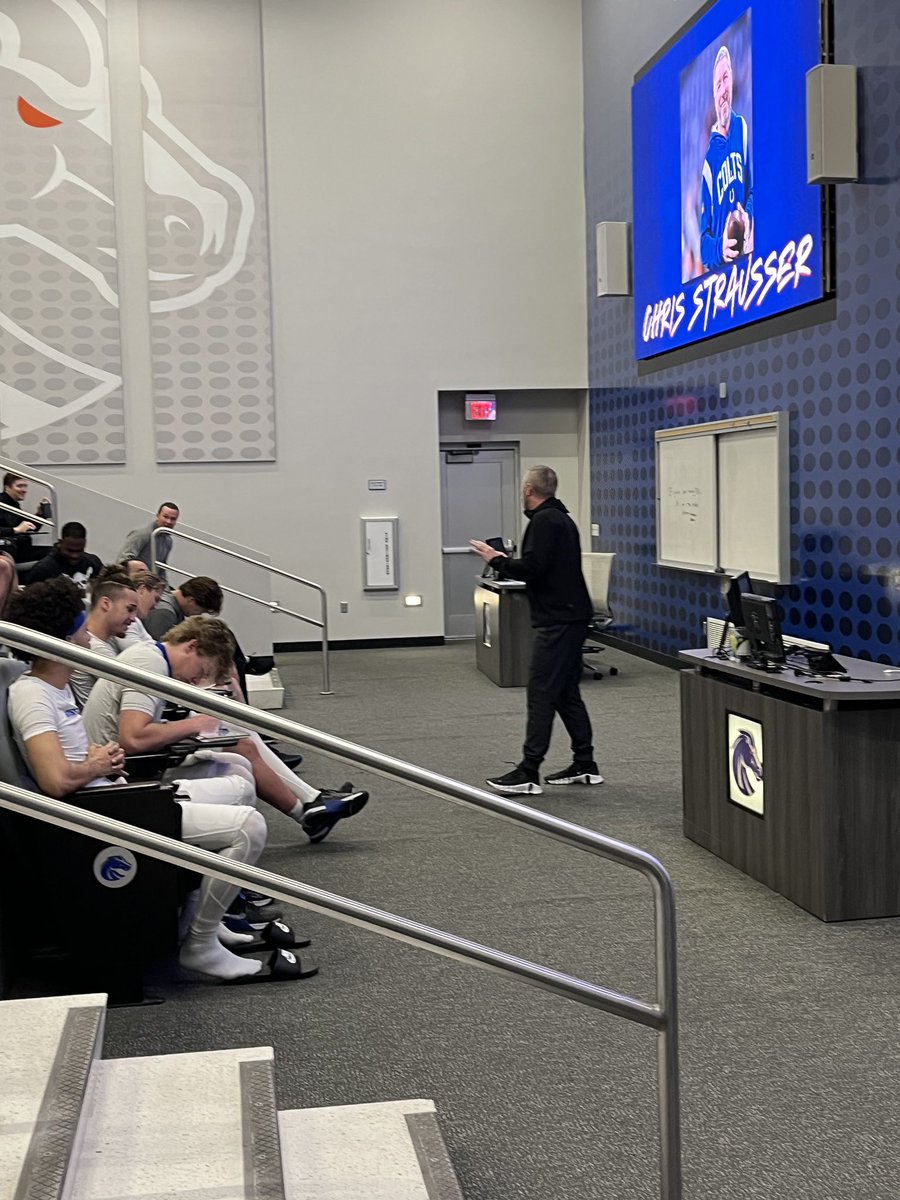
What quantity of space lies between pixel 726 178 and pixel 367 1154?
7.98 metres

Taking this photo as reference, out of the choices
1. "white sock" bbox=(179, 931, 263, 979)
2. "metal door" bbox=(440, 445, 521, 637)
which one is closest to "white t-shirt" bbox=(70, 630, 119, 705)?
"white sock" bbox=(179, 931, 263, 979)

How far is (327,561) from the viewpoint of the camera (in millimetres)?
13211

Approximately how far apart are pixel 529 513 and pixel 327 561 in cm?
683

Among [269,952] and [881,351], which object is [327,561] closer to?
[881,351]

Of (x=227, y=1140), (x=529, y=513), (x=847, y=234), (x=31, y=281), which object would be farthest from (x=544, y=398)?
(x=227, y=1140)

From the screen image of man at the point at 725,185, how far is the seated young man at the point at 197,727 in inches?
208

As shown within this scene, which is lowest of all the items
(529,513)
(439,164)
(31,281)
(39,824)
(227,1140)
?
(227,1140)

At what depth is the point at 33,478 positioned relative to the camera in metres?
10.7

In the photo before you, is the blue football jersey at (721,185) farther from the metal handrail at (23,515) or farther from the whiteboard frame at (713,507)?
the metal handrail at (23,515)

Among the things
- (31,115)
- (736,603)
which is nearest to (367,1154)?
(736,603)

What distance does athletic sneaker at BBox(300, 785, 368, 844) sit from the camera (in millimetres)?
5461

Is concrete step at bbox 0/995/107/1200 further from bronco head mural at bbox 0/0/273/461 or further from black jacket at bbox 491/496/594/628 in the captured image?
bronco head mural at bbox 0/0/273/461

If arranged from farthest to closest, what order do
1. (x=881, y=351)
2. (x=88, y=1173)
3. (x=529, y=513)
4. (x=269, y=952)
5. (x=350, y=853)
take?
(x=881, y=351), (x=529, y=513), (x=350, y=853), (x=269, y=952), (x=88, y=1173)

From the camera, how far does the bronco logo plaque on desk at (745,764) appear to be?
15.8 feet
